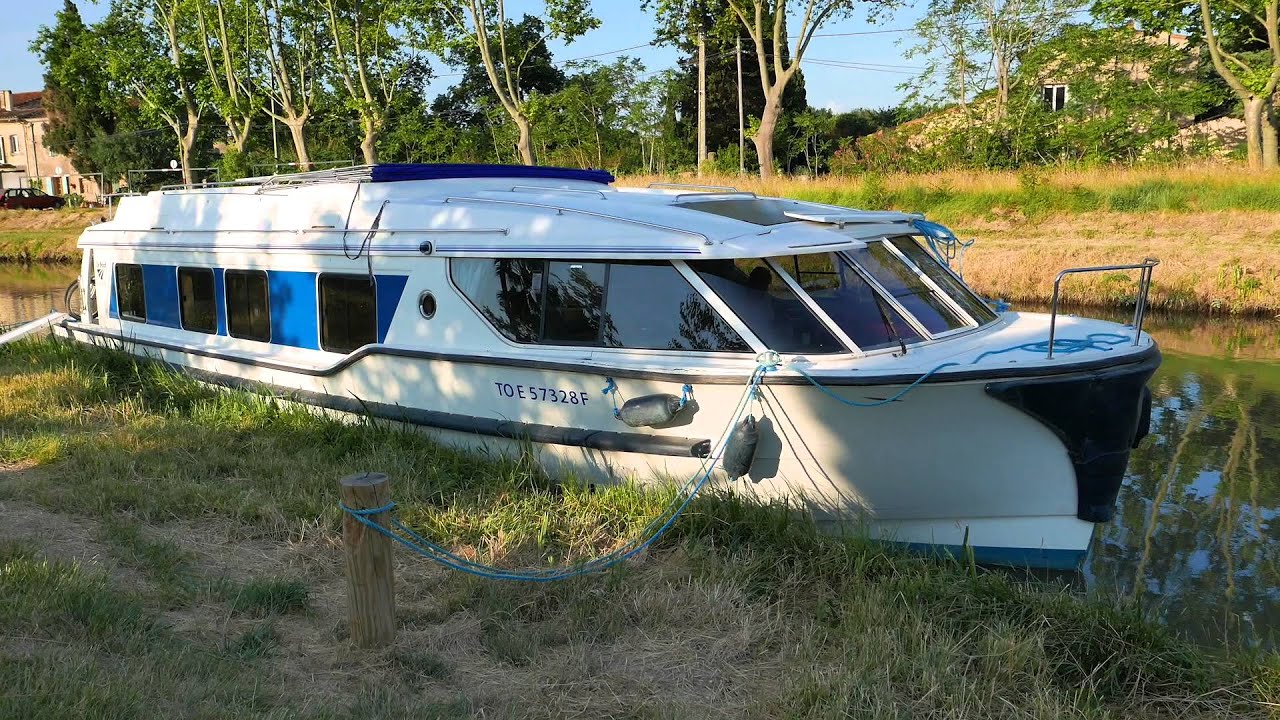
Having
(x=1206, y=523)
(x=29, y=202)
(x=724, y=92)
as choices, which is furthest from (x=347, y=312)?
(x=29, y=202)

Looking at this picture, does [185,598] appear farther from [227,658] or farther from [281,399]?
[281,399]

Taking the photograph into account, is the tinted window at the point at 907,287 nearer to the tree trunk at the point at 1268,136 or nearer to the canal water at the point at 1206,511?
the canal water at the point at 1206,511

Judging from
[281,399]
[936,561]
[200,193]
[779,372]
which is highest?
[200,193]

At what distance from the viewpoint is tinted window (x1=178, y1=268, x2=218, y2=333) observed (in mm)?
9562

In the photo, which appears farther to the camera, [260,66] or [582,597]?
[260,66]

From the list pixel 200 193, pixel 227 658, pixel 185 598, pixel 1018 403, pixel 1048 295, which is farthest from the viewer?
pixel 1048 295

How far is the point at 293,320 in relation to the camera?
8680 mm

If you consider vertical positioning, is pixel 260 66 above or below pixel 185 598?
above

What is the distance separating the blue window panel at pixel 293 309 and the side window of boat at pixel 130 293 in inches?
97.7

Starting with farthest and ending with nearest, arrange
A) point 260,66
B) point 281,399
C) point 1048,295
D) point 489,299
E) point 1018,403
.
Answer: point 260,66, point 1048,295, point 281,399, point 489,299, point 1018,403

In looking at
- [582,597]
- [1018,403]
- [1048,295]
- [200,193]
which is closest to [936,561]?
[1018,403]

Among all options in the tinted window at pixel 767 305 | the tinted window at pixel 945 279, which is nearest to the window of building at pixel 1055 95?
the tinted window at pixel 945 279

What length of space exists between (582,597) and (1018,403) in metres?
2.63

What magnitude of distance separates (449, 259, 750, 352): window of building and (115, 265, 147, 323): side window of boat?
4.89m
